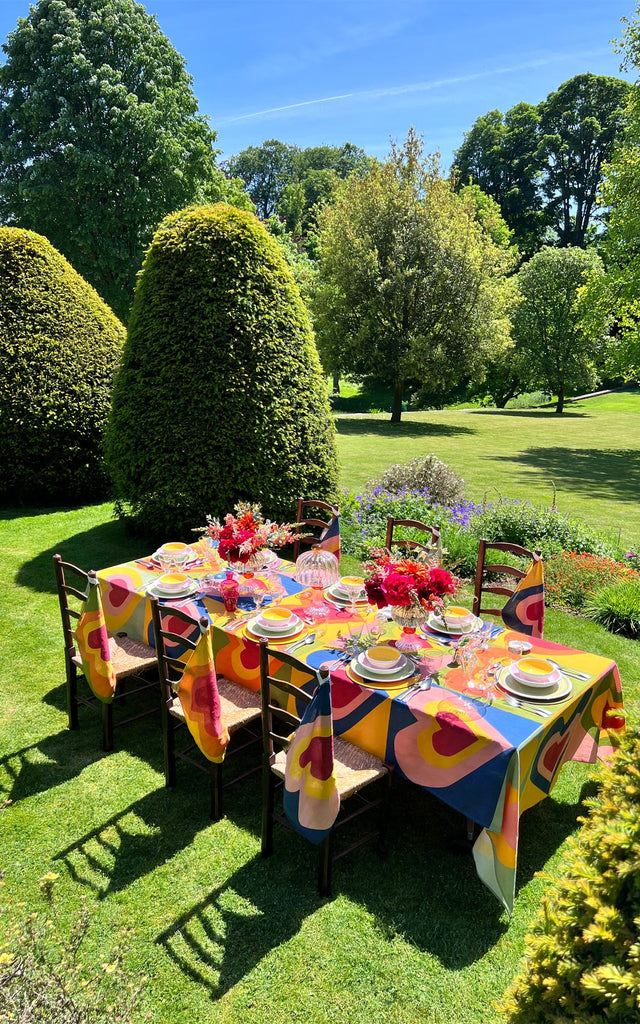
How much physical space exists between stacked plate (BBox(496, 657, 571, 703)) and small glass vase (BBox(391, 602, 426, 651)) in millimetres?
612

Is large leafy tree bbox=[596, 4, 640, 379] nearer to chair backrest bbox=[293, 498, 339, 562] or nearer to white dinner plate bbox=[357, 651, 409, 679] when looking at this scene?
chair backrest bbox=[293, 498, 339, 562]

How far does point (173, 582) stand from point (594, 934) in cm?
434

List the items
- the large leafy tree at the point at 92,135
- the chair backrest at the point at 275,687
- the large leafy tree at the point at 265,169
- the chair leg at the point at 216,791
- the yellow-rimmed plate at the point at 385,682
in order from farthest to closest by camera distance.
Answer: the large leafy tree at the point at 265,169, the large leafy tree at the point at 92,135, the chair leg at the point at 216,791, the yellow-rimmed plate at the point at 385,682, the chair backrest at the point at 275,687

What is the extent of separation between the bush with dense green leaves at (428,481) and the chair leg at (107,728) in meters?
6.79

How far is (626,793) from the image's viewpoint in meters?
1.86

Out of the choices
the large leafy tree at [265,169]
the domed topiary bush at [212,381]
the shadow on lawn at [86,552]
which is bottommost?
the shadow on lawn at [86,552]

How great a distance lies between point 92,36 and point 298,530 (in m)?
23.1

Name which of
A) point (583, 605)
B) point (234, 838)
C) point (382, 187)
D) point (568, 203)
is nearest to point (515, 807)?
point (234, 838)

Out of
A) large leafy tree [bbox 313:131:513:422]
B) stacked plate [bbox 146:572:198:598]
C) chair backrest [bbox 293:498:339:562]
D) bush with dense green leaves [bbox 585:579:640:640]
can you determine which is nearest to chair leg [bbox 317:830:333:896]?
stacked plate [bbox 146:572:198:598]

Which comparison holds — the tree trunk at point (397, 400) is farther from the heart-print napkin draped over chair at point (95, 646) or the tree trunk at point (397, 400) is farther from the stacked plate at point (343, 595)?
the heart-print napkin draped over chair at point (95, 646)

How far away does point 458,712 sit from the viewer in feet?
11.9

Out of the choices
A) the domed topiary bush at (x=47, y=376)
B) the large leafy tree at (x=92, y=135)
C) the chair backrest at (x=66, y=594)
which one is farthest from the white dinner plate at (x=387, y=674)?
the large leafy tree at (x=92, y=135)

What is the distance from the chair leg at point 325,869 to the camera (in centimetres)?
367

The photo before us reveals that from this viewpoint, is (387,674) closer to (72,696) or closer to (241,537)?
(241,537)
